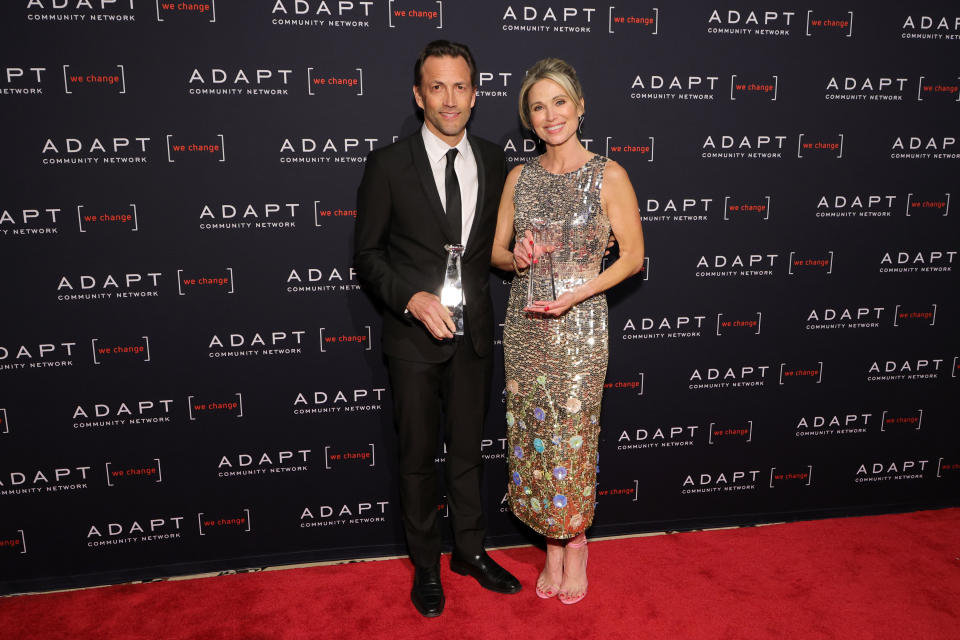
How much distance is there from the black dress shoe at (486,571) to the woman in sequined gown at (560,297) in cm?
24

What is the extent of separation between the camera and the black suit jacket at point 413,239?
234 cm

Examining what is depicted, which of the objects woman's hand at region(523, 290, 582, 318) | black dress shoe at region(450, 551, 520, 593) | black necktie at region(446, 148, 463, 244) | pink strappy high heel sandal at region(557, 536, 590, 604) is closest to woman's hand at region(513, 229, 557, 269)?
woman's hand at region(523, 290, 582, 318)

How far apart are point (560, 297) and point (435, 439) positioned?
2.54ft

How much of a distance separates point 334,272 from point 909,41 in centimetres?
271

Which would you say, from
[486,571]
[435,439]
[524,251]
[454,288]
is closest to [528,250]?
[524,251]

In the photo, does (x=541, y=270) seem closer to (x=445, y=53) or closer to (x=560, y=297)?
(x=560, y=297)

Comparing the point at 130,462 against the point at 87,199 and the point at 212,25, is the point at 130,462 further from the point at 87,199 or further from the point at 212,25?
the point at 212,25

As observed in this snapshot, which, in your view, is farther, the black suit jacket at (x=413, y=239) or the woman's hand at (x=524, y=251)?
the black suit jacket at (x=413, y=239)

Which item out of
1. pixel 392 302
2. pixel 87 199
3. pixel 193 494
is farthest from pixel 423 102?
pixel 193 494

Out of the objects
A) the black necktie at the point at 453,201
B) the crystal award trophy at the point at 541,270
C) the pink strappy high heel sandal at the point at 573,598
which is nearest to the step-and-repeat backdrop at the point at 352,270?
the black necktie at the point at 453,201

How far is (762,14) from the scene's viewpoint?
2791 mm

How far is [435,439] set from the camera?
→ 257cm

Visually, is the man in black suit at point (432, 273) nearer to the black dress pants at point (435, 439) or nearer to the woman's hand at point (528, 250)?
the black dress pants at point (435, 439)

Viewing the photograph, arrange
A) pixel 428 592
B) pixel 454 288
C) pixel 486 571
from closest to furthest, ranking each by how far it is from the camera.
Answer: pixel 454 288 → pixel 428 592 → pixel 486 571
